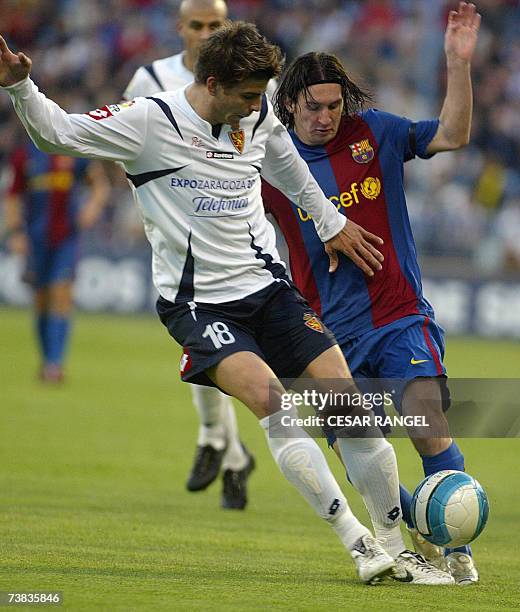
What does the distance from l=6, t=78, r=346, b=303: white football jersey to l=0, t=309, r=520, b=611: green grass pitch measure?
1.22 m

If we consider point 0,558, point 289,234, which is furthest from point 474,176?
point 0,558

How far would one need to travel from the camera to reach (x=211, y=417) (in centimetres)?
784

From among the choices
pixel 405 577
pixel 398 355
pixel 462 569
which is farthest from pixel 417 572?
pixel 398 355

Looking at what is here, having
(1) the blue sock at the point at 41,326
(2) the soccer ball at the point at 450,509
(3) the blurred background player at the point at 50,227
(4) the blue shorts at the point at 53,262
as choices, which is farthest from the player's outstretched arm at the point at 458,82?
(4) the blue shorts at the point at 53,262

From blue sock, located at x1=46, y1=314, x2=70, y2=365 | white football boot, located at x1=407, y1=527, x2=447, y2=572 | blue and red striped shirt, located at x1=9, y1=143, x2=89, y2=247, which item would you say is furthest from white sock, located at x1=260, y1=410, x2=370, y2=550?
blue and red striped shirt, located at x1=9, y1=143, x2=89, y2=247

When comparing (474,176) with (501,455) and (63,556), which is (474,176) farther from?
(63,556)

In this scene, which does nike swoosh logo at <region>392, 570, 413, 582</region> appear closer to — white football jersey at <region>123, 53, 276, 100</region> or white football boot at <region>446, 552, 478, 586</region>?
white football boot at <region>446, 552, 478, 586</region>

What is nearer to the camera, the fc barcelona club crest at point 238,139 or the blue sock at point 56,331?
the fc barcelona club crest at point 238,139

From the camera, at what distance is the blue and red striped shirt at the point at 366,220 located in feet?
18.9

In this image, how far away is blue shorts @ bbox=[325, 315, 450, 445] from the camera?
5.50m

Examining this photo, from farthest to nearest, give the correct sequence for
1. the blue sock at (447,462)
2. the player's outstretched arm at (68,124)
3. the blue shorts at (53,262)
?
the blue shorts at (53,262) < the blue sock at (447,462) < the player's outstretched arm at (68,124)

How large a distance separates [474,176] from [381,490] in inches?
627

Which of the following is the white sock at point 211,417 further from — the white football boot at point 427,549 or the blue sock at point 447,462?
the blue sock at point 447,462

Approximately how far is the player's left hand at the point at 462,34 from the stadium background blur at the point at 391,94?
38.2ft
